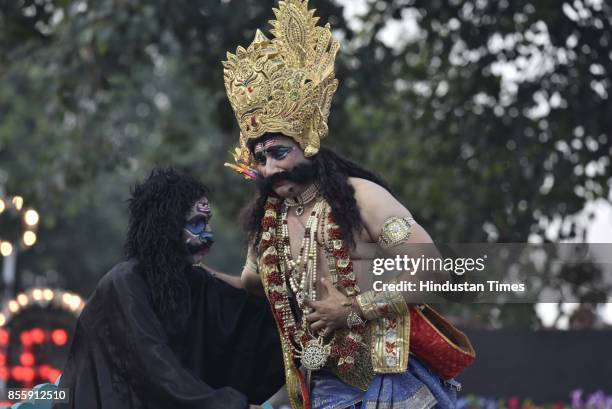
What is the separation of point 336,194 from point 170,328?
2.77 ft

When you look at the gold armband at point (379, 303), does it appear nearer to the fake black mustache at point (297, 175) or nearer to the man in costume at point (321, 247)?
the man in costume at point (321, 247)

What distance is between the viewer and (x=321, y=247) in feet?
16.6

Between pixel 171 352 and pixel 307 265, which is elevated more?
pixel 307 265

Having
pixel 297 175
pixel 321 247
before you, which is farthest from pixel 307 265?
pixel 297 175

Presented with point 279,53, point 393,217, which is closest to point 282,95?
point 279,53

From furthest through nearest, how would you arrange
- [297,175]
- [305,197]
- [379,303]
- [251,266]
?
[251,266] → [305,197] → [297,175] → [379,303]

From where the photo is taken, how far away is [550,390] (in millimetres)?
9195

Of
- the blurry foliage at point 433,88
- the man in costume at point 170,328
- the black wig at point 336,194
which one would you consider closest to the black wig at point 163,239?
the man in costume at point 170,328

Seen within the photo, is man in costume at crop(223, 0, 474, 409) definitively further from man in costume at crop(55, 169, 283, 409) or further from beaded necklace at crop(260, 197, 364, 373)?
man in costume at crop(55, 169, 283, 409)

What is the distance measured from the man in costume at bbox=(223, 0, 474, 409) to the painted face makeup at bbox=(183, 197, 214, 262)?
22 cm

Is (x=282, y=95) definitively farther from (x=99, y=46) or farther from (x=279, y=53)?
(x=99, y=46)

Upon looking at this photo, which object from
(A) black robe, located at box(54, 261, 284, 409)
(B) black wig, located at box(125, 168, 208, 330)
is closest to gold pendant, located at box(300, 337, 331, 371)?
(A) black robe, located at box(54, 261, 284, 409)

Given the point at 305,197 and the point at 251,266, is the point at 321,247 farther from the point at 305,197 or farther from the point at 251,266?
the point at 251,266

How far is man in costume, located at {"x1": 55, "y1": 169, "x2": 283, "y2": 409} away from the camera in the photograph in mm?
4875
